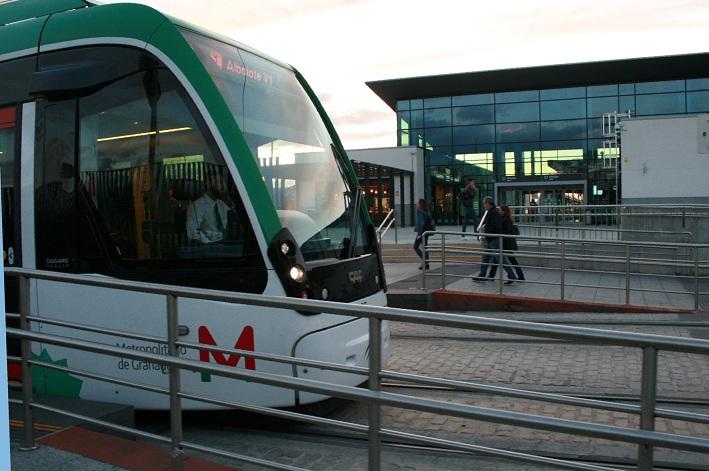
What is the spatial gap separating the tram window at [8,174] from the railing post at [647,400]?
4751 mm

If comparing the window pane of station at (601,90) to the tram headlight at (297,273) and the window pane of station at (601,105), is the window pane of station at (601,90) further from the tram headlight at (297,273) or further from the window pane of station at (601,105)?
the tram headlight at (297,273)

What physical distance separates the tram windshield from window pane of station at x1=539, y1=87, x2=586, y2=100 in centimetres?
3403

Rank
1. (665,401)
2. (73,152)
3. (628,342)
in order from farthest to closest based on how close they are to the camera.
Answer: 1. (665,401)
2. (73,152)
3. (628,342)

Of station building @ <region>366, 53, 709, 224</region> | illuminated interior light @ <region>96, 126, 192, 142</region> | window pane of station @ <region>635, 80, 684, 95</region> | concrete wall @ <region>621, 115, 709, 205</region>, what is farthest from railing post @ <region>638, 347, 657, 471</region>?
window pane of station @ <region>635, 80, 684, 95</region>

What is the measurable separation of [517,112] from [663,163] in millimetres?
19669

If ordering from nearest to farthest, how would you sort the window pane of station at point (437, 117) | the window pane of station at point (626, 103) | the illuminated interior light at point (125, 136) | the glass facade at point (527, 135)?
the illuminated interior light at point (125, 136) → the glass facade at point (527, 135) → the window pane of station at point (626, 103) → the window pane of station at point (437, 117)

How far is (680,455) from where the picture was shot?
4.20 m

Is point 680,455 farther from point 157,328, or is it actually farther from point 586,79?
point 586,79

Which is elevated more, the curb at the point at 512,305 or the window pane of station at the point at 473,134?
the window pane of station at the point at 473,134

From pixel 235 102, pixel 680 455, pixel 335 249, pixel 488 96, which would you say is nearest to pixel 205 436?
pixel 335 249

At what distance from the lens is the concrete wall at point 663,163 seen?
1828 cm

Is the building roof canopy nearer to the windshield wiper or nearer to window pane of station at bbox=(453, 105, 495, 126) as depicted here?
window pane of station at bbox=(453, 105, 495, 126)

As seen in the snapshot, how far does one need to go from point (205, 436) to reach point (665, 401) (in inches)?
148

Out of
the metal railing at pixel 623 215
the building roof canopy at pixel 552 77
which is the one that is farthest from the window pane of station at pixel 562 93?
the metal railing at pixel 623 215
